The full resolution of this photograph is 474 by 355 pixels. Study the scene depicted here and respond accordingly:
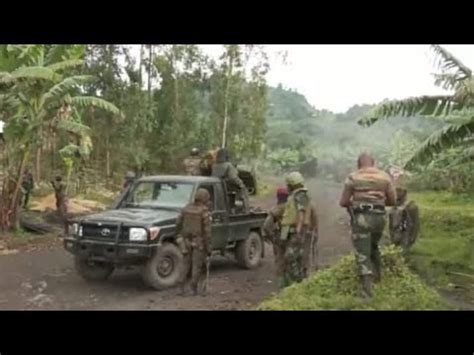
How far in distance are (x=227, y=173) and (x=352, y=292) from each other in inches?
67.3

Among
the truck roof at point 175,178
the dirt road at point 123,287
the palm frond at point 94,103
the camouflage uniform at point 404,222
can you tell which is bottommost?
the dirt road at point 123,287

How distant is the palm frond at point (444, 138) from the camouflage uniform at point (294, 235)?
1333 millimetres

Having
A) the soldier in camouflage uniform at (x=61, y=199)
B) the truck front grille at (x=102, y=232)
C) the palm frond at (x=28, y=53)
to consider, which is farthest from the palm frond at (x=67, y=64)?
the truck front grille at (x=102, y=232)

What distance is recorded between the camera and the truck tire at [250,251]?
6.68 metres

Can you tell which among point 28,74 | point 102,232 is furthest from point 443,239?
point 28,74

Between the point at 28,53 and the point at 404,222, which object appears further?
the point at 28,53

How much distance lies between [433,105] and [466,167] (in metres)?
0.81

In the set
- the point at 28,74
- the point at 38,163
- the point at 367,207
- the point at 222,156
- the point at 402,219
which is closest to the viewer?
the point at 367,207

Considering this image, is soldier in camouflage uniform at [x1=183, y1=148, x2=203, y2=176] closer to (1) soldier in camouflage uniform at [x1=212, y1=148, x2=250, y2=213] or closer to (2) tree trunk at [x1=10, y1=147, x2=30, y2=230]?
(1) soldier in camouflage uniform at [x1=212, y1=148, x2=250, y2=213]

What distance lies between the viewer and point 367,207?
5598 mm

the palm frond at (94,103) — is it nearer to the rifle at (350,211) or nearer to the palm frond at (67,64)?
the palm frond at (67,64)

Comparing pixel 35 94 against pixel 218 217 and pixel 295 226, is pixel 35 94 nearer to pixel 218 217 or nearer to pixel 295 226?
pixel 218 217

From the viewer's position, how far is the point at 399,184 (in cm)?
636
